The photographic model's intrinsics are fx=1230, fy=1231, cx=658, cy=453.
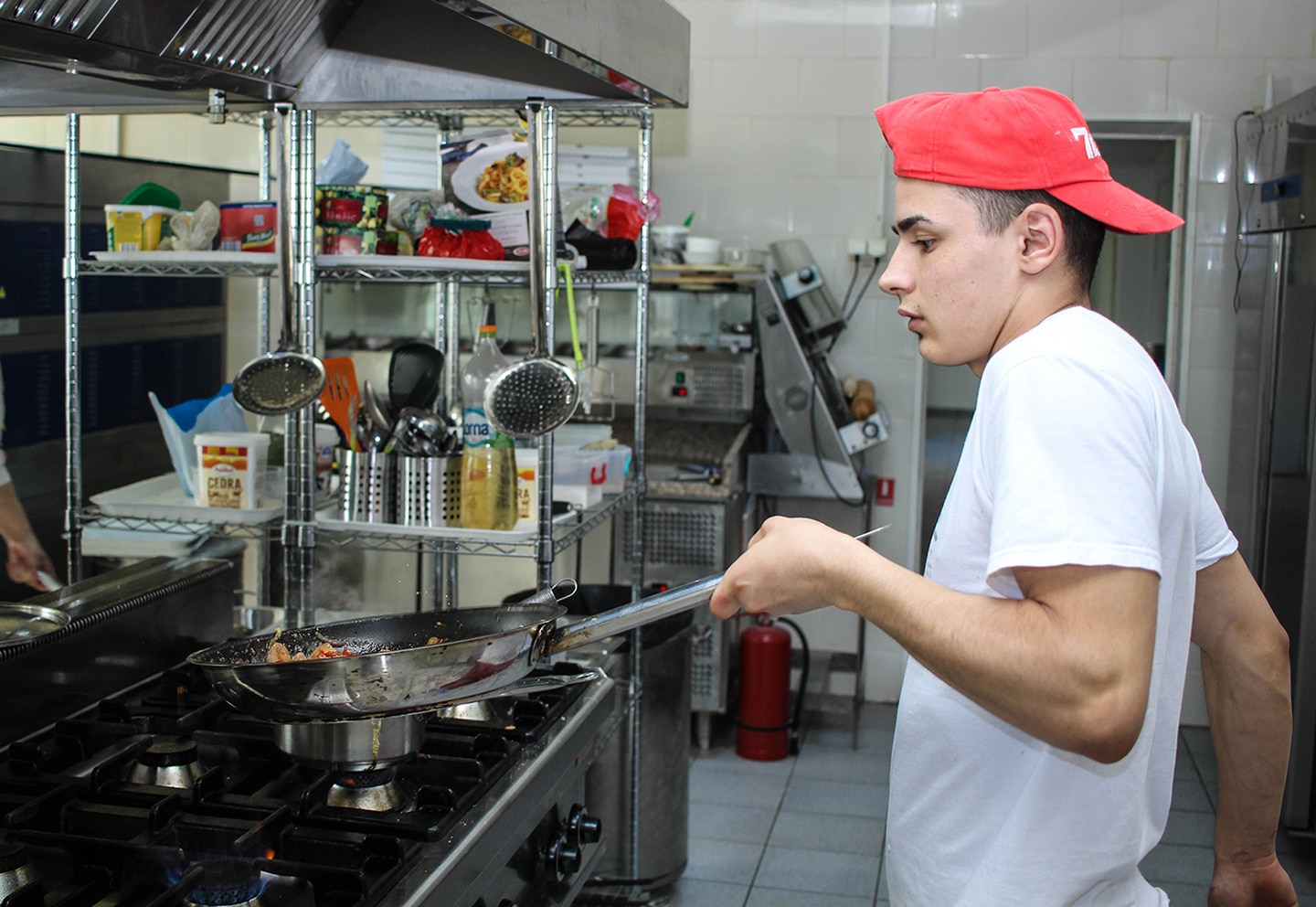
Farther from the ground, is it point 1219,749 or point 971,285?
point 971,285

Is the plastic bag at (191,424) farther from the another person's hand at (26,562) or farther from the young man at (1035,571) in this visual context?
the young man at (1035,571)

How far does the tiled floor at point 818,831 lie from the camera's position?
303 cm

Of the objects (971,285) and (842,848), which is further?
(842,848)

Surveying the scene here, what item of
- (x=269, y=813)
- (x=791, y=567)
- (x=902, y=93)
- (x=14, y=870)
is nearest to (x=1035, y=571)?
(x=791, y=567)

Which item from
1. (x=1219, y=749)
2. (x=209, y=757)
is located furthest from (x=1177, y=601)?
(x=209, y=757)

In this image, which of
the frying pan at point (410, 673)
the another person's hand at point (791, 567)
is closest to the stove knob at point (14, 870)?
the frying pan at point (410, 673)

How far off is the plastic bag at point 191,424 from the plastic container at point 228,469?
0.18ft

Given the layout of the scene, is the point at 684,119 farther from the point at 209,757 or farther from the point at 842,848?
the point at 209,757

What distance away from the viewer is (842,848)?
326 cm

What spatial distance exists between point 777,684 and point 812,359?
107 cm

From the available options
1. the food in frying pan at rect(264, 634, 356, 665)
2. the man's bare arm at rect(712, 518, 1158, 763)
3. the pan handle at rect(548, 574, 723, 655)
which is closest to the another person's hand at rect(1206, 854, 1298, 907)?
the man's bare arm at rect(712, 518, 1158, 763)

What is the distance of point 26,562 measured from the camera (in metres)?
2.99

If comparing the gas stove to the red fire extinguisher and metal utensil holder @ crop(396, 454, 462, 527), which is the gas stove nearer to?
metal utensil holder @ crop(396, 454, 462, 527)

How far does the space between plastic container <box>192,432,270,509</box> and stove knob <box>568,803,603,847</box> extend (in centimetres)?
101
